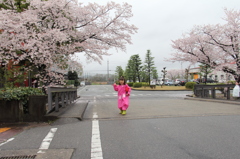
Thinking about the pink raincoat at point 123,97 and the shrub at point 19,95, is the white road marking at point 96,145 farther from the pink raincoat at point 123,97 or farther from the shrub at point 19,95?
the shrub at point 19,95

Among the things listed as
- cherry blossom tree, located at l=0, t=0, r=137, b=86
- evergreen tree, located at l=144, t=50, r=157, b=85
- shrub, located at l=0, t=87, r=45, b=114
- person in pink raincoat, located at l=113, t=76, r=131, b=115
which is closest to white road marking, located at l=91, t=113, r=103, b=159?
person in pink raincoat, located at l=113, t=76, r=131, b=115

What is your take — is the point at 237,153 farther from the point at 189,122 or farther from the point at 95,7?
the point at 95,7

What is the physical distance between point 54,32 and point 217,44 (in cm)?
1164

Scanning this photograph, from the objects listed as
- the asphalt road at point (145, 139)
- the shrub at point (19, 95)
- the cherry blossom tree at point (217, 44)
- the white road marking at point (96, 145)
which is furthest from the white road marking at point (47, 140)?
the cherry blossom tree at point (217, 44)

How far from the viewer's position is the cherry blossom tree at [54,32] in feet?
27.8

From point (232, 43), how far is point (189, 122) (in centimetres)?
1053

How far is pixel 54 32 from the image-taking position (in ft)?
27.9

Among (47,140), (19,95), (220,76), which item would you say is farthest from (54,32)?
(220,76)

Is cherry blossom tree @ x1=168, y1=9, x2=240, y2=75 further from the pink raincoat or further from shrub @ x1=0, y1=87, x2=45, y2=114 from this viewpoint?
shrub @ x1=0, y1=87, x2=45, y2=114

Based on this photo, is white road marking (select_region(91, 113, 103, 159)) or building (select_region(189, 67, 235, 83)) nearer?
white road marking (select_region(91, 113, 103, 159))

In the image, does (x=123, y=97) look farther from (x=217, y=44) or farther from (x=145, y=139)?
(x=217, y=44)

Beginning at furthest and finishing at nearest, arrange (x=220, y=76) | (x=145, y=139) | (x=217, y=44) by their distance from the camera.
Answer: (x=220, y=76), (x=217, y=44), (x=145, y=139)

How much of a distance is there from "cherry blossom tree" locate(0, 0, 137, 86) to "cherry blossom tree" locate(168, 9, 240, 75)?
563 centimetres

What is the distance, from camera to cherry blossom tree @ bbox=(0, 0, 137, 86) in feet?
27.8
